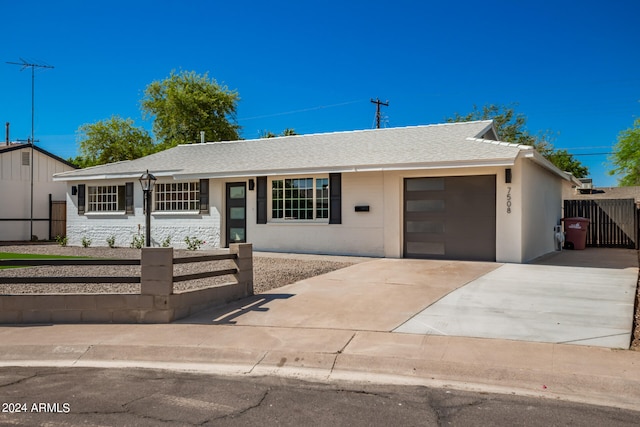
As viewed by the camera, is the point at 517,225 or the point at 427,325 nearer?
the point at 427,325

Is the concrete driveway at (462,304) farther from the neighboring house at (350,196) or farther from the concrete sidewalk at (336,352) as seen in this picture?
the neighboring house at (350,196)

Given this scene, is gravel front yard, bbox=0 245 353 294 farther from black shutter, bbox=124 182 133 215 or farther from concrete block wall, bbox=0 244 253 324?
black shutter, bbox=124 182 133 215

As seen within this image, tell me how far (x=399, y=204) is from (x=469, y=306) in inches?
273

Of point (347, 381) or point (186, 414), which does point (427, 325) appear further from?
point (186, 414)

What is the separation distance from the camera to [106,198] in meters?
19.8

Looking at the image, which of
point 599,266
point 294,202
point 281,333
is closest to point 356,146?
point 294,202

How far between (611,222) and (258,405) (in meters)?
20.3

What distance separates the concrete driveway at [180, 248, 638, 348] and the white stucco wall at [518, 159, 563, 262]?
211 cm

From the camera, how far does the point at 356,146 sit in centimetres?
1684

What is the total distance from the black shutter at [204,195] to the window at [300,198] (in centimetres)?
252

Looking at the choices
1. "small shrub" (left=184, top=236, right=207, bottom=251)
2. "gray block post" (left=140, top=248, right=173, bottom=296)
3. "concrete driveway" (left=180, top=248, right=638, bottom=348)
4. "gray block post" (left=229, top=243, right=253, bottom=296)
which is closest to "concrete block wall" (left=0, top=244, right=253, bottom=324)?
"gray block post" (left=140, top=248, right=173, bottom=296)

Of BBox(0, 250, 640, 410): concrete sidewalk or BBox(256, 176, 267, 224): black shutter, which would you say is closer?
BBox(0, 250, 640, 410): concrete sidewalk

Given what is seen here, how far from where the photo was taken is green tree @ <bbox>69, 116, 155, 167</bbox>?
40.8 metres

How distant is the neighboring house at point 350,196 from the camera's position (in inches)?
521
